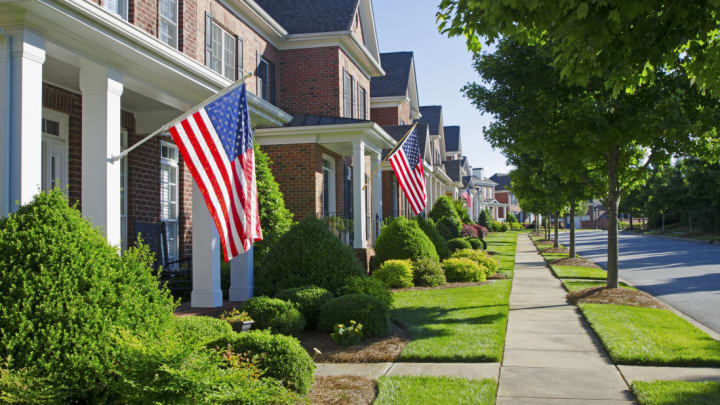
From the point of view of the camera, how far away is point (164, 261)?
11.2 meters

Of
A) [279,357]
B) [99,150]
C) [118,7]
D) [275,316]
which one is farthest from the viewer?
[118,7]

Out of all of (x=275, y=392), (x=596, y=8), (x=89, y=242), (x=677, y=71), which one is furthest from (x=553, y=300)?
(x=89, y=242)

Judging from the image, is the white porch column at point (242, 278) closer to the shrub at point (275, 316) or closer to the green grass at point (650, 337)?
the shrub at point (275, 316)

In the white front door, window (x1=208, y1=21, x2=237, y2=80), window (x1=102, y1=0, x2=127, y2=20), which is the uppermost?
window (x1=208, y1=21, x2=237, y2=80)

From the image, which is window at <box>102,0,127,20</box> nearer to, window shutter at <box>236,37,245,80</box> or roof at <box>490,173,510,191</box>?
window shutter at <box>236,37,245,80</box>

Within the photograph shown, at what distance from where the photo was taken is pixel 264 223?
43.0 ft

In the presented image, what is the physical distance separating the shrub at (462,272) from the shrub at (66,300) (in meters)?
11.5

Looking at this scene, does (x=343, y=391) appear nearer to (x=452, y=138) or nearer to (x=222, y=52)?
(x=222, y=52)

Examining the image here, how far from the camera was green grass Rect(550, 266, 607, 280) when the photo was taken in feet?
54.8

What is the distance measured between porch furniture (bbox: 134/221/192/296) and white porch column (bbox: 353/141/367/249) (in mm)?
5024

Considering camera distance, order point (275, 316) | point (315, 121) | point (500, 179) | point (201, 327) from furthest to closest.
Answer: point (500, 179), point (315, 121), point (275, 316), point (201, 327)

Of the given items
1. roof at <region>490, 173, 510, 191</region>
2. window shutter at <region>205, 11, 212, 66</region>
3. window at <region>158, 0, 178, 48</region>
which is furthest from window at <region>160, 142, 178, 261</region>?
roof at <region>490, 173, 510, 191</region>

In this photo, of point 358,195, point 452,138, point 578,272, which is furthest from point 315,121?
point 452,138

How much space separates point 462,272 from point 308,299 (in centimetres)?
771
